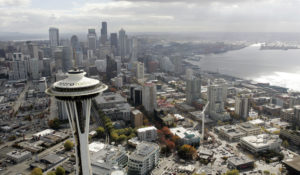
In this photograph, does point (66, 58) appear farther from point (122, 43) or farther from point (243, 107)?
point (243, 107)

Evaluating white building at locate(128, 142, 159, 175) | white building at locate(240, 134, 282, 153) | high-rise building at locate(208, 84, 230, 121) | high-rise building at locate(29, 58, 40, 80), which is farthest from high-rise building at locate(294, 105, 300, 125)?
high-rise building at locate(29, 58, 40, 80)

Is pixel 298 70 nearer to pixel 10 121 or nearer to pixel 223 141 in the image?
pixel 223 141

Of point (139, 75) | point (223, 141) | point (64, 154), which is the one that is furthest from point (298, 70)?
point (64, 154)

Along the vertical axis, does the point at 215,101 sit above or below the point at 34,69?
below

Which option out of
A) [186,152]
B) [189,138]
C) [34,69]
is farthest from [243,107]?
[34,69]

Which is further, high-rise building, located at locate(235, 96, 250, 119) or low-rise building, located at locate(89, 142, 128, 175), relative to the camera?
high-rise building, located at locate(235, 96, 250, 119)

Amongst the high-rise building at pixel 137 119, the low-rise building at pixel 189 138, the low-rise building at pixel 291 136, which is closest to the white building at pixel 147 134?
the low-rise building at pixel 189 138

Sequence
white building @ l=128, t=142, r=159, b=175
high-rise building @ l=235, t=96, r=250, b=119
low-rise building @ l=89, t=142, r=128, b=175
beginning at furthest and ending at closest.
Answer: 1. high-rise building @ l=235, t=96, r=250, b=119
2. white building @ l=128, t=142, r=159, b=175
3. low-rise building @ l=89, t=142, r=128, b=175

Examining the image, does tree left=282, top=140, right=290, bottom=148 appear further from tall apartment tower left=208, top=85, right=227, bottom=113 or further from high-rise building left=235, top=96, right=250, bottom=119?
tall apartment tower left=208, top=85, right=227, bottom=113
